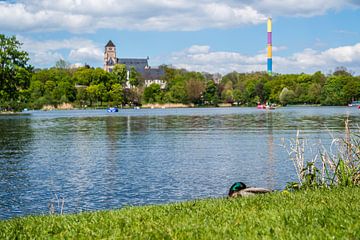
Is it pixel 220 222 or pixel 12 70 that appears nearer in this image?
pixel 220 222

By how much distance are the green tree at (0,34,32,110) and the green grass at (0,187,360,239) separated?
94.0 metres

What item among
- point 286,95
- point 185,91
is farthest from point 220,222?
point 185,91

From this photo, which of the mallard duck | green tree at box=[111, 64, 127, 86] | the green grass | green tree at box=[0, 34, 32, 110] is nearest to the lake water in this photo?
the mallard duck

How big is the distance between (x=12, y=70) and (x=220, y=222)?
9841 cm

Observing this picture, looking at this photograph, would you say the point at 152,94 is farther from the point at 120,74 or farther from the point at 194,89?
the point at 194,89

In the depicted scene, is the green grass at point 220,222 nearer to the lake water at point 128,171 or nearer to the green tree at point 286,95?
the lake water at point 128,171

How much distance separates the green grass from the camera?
7.45 metres

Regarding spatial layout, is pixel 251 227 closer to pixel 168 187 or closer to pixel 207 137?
pixel 168 187

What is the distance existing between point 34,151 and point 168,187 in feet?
53.9

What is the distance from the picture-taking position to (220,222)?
8.38 m

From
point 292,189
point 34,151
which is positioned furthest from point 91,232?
point 34,151

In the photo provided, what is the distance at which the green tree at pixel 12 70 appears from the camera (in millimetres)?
99688

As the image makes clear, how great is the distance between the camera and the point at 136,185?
19062 millimetres

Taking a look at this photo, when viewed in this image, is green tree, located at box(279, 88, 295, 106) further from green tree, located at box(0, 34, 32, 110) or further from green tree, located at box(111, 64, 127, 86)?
green tree, located at box(0, 34, 32, 110)
